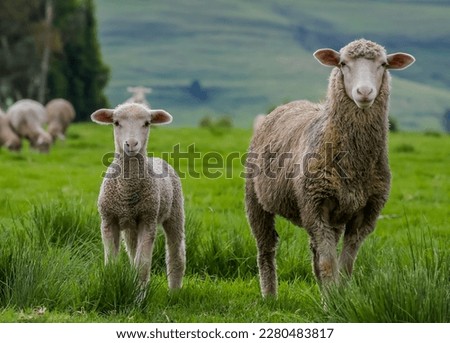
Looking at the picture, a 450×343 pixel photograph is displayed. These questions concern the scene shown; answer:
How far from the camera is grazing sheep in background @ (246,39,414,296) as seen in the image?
232 inches

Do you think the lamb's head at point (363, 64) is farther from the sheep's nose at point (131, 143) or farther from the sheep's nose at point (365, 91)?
the sheep's nose at point (131, 143)

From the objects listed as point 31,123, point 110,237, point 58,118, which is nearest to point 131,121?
point 110,237

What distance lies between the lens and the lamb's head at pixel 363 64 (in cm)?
575

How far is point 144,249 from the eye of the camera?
6316 millimetres

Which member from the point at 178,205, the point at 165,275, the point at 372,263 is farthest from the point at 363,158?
the point at 165,275

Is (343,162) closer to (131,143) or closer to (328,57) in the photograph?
(328,57)

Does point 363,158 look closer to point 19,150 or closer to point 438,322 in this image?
point 438,322

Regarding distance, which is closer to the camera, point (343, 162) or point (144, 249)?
point (343, 162)

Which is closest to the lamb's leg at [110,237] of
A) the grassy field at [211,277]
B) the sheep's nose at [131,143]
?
the grassy field at [211,277]

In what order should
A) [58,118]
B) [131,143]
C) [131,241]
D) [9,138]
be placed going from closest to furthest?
Result: [131,143], [131,241], [9,138], [58,118]

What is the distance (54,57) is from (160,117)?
30038 millimetres

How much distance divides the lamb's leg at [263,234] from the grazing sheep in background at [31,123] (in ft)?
49.6

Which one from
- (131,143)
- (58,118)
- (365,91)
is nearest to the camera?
(365,91)
